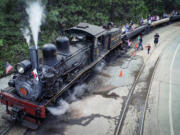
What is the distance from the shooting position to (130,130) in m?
6.71

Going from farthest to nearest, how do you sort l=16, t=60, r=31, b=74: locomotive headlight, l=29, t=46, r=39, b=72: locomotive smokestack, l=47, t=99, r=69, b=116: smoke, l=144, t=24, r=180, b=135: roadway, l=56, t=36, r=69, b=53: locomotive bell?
1. l=56, t=36, r=69, b=53: locomotive bell
2. l=47, t=99, r=69, b=116: smoke
3. l=144, t=24, r=180, b=135: roadway
4. l=16, t=60, r=31, b=74: locomotive headlight
5. l=29, t=46, r=39, b=72: locomotive smokestack

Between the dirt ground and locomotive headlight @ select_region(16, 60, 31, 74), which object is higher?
locomotive headlight @ select_region(16, 60, 31, 74)

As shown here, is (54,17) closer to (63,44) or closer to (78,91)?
(63,44)

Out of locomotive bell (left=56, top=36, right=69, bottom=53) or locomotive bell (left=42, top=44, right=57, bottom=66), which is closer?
locomotive bell (left=42, top=44, right=57, bottom=66)

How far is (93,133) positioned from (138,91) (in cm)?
408

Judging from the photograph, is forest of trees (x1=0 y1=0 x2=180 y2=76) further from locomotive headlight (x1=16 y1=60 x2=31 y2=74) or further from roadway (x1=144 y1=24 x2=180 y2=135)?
roadway (x1=144 y1=24 x2=180 y2=135)

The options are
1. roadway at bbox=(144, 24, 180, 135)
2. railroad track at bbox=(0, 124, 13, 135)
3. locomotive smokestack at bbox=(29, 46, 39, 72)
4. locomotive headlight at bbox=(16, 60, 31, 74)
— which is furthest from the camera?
roadway at bbox=(144, 24, 180, 135)

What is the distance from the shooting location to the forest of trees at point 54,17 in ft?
39.3

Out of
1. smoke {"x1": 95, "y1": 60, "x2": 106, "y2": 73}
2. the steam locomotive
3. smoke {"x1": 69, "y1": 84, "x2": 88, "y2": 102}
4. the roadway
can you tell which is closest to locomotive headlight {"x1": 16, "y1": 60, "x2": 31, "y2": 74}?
the steam locomotive

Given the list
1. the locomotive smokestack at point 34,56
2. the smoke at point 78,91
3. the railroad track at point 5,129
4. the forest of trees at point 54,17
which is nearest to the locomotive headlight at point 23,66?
the locomotive smokestack at point 34,56

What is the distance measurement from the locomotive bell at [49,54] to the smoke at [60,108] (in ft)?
6.49

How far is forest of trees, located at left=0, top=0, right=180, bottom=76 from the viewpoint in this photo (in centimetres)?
1199

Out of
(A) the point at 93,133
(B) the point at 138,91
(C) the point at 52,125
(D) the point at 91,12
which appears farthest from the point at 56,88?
(D) the point at 91,12

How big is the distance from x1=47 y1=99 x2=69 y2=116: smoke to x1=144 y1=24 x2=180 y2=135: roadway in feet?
11.6
